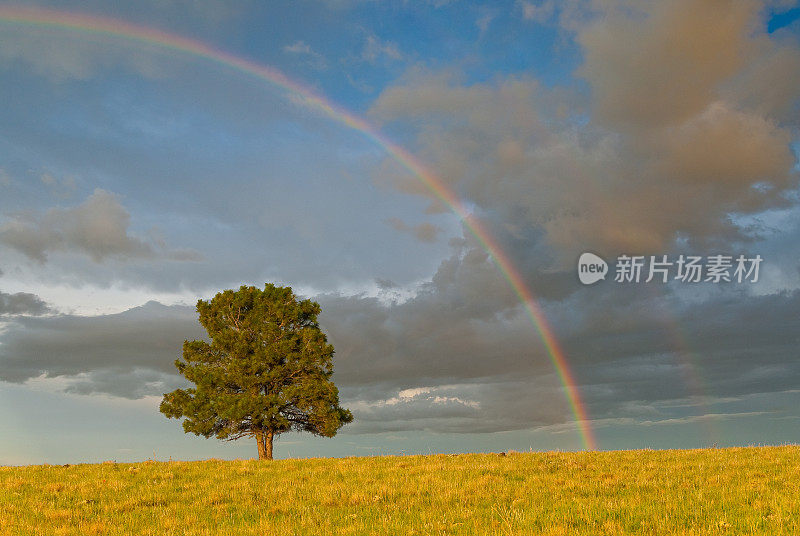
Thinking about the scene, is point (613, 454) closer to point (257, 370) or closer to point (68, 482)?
point (68, 482)

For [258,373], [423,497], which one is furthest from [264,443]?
[423,497]

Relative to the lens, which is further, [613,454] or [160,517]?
[613,454]

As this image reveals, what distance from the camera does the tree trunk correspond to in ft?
118

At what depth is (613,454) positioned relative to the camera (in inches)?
899

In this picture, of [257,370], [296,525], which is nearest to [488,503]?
[296,525]

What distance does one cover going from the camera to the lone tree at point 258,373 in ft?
114

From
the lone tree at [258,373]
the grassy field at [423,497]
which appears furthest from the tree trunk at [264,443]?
the grassy field at [423,497]

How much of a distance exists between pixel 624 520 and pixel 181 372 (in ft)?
103

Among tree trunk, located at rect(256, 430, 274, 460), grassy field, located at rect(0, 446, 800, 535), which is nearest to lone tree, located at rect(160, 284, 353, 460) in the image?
tree trunk, located at rect(256, 430, 274, 460)

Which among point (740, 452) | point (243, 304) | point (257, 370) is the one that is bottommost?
point (740, 452)

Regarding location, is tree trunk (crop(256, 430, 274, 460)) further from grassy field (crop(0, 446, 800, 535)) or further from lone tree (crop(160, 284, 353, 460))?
grassy field (crop(0, 446, 800, 535))

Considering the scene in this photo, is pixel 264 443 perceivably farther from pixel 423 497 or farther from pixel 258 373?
pixel 423 497

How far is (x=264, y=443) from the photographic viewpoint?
36.2 meters

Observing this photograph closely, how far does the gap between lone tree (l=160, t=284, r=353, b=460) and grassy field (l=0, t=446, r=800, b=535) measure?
13.2 m
